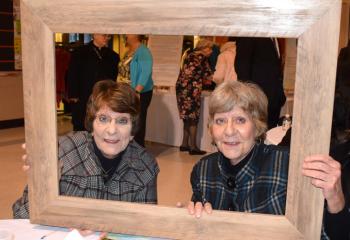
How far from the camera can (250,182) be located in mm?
1095

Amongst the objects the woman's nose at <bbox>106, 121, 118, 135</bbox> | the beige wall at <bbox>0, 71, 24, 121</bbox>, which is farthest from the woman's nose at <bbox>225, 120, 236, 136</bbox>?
the beige wall at <bbox>0, 71, 24, 121</bbox>

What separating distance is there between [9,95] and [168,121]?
547 cm

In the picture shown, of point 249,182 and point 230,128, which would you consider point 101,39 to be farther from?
point 249,182

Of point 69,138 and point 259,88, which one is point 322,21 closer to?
point 259,88

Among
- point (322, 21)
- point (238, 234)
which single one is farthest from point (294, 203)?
point (322, 21)

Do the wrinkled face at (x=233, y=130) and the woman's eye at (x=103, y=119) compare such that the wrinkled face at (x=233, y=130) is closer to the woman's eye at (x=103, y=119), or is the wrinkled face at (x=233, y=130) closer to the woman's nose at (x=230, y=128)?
the woman's nose at (x=230, y=128)

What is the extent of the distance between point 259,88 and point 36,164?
0.55 metres

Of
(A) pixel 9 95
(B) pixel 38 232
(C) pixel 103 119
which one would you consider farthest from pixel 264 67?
(A) pixel 9 95

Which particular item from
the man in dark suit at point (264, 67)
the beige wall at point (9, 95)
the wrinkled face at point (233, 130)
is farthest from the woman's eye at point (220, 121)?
the beige wall at point (9, 95)

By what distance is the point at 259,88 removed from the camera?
1.03 m

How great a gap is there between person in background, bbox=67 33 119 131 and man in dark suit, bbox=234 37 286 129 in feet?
0.97

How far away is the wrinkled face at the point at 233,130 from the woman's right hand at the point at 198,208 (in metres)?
0.15

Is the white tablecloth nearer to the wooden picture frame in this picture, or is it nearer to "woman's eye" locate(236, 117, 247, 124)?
"woman's eye" locate(236, 117, 247, 124)

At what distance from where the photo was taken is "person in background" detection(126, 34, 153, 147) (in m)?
1.01
